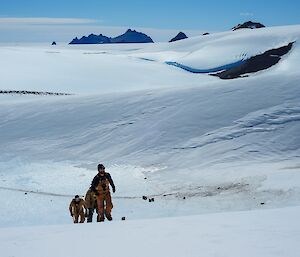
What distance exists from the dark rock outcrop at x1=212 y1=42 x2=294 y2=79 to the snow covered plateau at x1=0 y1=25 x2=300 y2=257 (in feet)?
86.1

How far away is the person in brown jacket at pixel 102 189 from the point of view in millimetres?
10961

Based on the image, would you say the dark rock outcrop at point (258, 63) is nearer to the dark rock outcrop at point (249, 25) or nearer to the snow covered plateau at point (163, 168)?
the snow covered plateau at point (163, 168)

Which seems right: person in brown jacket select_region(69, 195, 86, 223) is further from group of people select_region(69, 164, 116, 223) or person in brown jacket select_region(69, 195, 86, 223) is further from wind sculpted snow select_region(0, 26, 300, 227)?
wind sculpted snow select_region(0, 26, 300, 227)

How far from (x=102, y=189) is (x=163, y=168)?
22.0 ft

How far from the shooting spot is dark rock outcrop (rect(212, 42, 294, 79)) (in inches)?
2047

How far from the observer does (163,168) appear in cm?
1759

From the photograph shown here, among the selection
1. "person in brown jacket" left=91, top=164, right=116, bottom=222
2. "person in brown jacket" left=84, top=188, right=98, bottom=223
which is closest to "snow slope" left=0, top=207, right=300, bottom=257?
"person in brown jacket" left=91, top=164, right=116, bottom=222

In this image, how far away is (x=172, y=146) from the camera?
1947cm

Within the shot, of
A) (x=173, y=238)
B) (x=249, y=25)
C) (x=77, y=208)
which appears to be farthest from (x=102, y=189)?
(x=249, y=25)

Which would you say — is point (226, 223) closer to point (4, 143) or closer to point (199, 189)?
point (199, 189)

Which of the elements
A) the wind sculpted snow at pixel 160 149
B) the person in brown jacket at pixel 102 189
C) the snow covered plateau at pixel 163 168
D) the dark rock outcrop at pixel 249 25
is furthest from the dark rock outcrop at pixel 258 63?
the person in brown jacket at pixel 102 189

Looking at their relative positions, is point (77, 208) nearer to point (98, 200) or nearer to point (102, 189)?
point (98, 200)

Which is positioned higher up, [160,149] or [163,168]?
[160,149]

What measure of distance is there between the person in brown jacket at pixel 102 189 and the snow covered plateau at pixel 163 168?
1.13 metres
